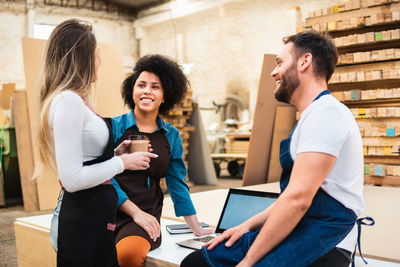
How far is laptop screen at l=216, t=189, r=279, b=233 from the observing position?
7.38 feet

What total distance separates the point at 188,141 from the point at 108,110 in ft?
7.57

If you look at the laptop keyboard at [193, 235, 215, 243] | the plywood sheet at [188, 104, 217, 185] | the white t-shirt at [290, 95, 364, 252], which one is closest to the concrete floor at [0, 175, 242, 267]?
the plywood sheet at [188, 104, 217, 185]

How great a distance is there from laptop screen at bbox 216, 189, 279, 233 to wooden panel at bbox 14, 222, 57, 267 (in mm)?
1016

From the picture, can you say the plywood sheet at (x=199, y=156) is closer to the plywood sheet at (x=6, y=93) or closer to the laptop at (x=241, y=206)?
the plywood sheet at (x=6, y=93)

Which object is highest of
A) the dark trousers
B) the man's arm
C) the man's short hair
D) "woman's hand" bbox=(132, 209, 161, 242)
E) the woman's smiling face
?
the man's short hair

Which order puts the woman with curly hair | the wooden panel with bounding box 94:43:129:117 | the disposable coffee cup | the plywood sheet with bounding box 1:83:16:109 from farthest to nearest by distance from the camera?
the plywood sheet with bounding box 1:83:16:109
the wooden panel with bounding box 94:43:129:117
the woman with curly hair
the disposable coffee cup

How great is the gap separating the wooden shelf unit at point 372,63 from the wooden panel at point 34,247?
3.88 metres

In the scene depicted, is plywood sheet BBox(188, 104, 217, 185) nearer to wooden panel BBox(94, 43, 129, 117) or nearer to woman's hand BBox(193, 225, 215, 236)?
wooden panel BBox(94, 43, 129, 117)

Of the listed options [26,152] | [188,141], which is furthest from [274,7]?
[26,152]

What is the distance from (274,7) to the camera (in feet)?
39.2

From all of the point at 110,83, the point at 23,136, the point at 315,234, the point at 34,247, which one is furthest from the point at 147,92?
the point at 23,136

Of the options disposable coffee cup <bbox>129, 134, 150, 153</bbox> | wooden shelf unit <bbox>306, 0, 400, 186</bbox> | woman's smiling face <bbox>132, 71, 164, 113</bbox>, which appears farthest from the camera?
wooden shelf unit <bbox>306, 0, 400, 186</bbox>

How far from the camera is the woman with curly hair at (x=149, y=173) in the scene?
2.04 metres

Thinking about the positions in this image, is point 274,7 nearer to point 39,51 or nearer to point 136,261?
point 39,51
